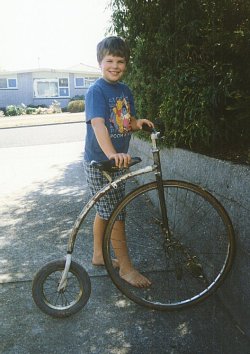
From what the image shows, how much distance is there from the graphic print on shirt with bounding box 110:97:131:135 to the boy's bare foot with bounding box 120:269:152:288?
126 cm

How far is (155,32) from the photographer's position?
439cm

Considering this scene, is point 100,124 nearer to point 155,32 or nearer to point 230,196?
point 230,196

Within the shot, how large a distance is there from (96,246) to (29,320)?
3.31ft

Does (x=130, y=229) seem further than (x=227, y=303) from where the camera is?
Yes

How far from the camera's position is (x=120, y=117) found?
3.09 m

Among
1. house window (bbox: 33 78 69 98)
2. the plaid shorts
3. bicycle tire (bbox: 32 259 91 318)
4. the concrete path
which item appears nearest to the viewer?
the concrete path

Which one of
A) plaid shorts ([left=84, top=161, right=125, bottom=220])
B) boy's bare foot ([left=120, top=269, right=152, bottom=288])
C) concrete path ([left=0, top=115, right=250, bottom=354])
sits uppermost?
plaid shorts ([left=84, top=161, right=125, bottom=220])

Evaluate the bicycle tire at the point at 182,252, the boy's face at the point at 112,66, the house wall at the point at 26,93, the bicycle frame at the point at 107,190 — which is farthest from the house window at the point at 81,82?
the bicycle frame at the point at 107,190

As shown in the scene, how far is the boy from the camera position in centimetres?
282

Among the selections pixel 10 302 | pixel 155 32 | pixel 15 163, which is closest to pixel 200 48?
pixel 155 32

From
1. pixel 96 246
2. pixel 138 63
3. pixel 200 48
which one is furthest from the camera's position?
pixel 138 63

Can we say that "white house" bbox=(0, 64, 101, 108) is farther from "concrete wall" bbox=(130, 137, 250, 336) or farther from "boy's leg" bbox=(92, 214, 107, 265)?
"concrete wall" bbox=(130, 137, 250, 336)

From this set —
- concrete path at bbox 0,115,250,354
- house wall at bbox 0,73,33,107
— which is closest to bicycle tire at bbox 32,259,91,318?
concrete path at bbox 0,115,250,354

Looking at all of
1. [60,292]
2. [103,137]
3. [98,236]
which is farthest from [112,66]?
[60,292]
